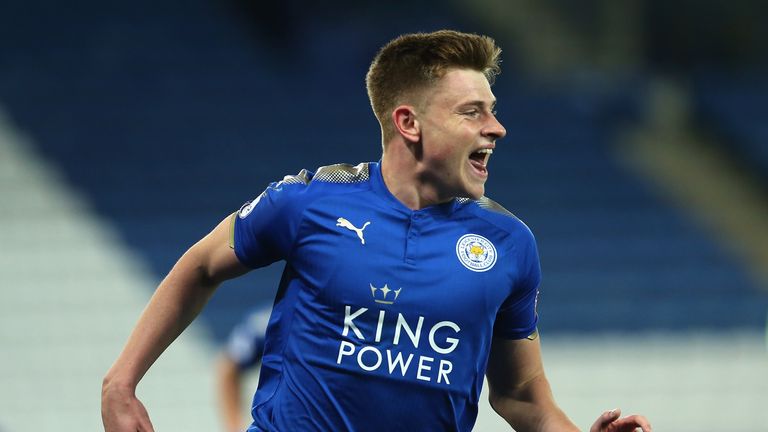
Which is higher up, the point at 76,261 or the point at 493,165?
the point at 493,165

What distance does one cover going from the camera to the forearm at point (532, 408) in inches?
124

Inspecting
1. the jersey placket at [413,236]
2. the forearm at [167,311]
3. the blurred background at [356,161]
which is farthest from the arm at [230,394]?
the blurred background at [356,161]

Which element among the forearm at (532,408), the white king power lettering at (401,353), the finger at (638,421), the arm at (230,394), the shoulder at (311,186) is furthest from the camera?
the arm at (230,394)

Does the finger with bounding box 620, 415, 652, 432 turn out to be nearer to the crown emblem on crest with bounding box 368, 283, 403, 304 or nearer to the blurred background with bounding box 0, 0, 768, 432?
the crown emblem on crest with bounding box 368, 283, 403, 304

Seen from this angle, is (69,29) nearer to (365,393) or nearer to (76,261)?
(76,261)

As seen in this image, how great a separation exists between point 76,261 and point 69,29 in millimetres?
2954

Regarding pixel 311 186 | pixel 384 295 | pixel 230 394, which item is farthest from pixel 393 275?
pixel 230 394

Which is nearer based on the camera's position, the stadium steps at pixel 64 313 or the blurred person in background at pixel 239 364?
the blurred person in background at pixel 239 364

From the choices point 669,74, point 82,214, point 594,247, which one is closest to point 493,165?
point 594,247

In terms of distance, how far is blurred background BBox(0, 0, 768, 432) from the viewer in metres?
9.88

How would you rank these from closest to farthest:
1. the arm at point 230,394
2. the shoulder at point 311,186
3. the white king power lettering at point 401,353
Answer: the white king power lettering at point 401,353 → the shoulder at point 311,186 → the arm at point 230,394

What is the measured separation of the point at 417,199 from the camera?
311cm

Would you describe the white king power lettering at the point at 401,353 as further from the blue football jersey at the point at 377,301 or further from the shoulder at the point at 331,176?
the shoulder at the point at 331,176

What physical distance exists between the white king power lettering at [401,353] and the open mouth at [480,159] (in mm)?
387
